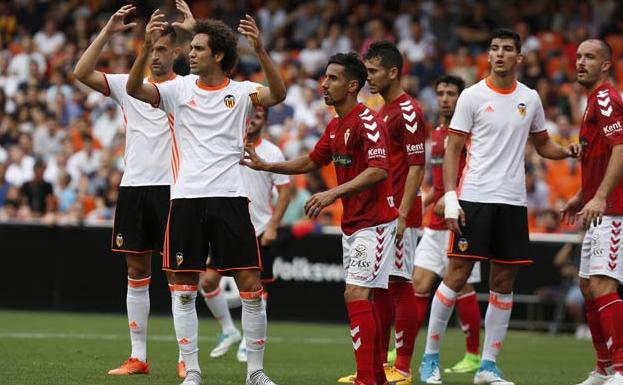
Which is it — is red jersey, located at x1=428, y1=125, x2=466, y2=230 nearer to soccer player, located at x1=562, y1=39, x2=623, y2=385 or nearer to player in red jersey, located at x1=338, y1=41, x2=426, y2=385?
player in red jersey, located at x1=338, y1=41, x2=426, y2=385

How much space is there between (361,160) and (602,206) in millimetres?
1980

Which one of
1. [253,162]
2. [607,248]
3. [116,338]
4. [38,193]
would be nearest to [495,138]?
[607,248]

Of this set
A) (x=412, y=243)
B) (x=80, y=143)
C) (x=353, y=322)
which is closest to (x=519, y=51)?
(x=412, y=243)

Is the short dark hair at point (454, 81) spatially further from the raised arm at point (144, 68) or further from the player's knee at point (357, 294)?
the raised arm at point (144, 68)

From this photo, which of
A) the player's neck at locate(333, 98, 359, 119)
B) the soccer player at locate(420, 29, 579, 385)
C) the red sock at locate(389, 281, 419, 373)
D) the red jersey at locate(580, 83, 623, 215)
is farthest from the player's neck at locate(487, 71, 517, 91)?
the red sock at locate(389, 281, 419, 373)

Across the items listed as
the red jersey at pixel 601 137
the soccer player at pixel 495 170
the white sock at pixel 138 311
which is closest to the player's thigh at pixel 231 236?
the white sock at pixel 138 311

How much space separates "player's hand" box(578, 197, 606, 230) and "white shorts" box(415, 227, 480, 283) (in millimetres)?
2942

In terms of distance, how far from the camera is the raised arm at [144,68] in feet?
29.6

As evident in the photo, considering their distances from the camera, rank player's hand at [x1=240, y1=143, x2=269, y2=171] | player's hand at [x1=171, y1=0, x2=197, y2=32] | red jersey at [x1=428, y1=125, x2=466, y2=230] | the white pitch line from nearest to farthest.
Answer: player's hand at [x1=240, y1=143, x2=269, y2=171] → player's hand at [x1=171, y1=0, x2=197, y2=32] → red jersey at [x1=428, y1=125, x2=466, y2=230] → the white pitch line

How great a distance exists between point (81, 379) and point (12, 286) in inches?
438

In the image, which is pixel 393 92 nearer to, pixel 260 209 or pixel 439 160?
pixel 439 160

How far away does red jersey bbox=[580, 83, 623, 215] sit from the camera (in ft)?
33.0

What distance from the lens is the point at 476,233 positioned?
10.4m

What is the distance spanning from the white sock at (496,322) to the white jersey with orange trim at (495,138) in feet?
2.76
